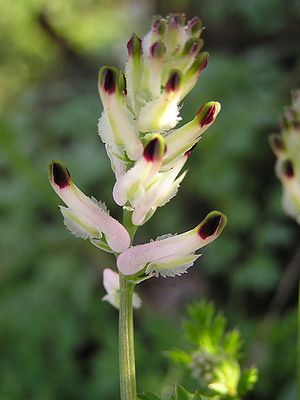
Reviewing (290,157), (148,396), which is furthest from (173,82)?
(290,157)

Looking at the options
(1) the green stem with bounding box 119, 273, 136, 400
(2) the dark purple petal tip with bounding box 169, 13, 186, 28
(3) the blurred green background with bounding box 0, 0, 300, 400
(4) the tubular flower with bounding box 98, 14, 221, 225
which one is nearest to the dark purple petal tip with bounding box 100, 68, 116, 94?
(4) the tubular flower with bounding box 98, 14, 221, 225

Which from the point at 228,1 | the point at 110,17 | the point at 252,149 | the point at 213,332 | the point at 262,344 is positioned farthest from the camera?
the point at 110,17

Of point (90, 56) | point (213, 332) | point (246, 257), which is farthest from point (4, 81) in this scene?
point (213, 332)

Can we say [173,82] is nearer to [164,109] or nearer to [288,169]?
[164,109]

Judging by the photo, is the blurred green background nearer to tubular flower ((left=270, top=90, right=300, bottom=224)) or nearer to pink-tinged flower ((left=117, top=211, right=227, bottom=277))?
tubular flower ((left=270, top=90, right=300, bottom=224))

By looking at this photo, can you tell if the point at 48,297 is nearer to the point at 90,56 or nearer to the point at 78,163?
the point at 78,163
